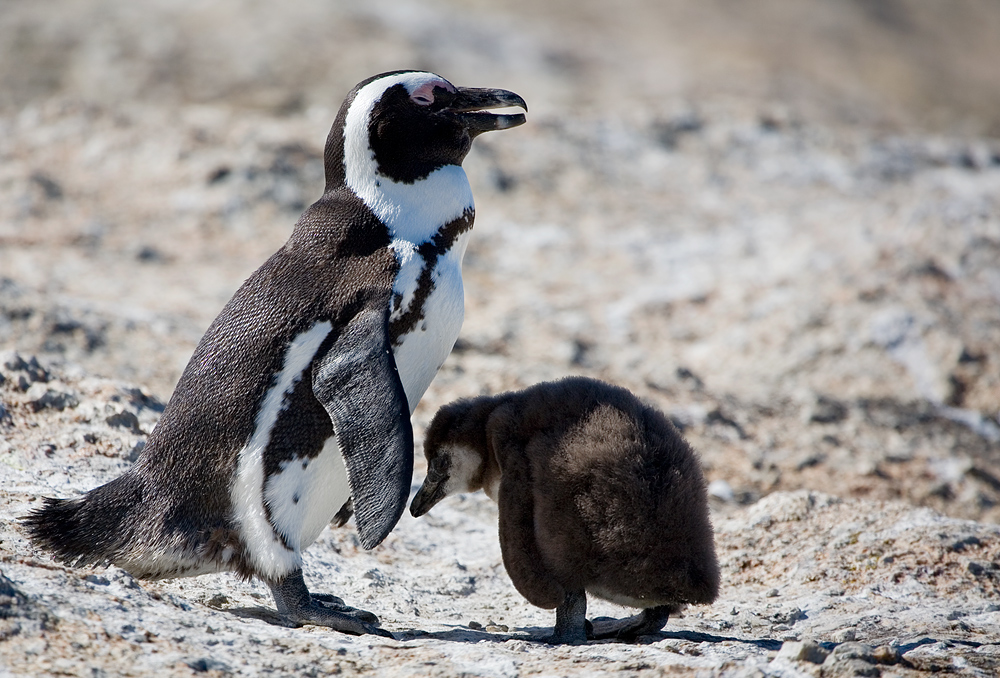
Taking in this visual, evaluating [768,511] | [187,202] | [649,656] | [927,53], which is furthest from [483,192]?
[927,53]

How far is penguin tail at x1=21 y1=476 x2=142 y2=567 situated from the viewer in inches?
117

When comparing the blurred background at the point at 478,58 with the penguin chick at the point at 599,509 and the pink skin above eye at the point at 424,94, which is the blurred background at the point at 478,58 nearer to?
the pink skin above eye at the point at 424,94

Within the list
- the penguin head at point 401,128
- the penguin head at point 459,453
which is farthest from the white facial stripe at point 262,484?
the penguin head at point 401,128

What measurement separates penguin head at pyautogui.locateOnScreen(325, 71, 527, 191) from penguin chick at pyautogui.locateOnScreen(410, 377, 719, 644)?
3.02 feet

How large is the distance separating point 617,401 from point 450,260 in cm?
73

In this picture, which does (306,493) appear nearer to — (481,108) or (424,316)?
(424,316)

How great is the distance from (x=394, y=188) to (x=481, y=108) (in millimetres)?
465

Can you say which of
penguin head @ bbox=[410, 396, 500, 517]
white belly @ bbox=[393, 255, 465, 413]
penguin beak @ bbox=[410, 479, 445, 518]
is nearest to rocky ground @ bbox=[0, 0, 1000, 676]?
penguin beak @ bbox=[410, 479, 445, 518]

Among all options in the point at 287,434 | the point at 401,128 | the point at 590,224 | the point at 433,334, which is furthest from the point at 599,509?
the point at 590,224

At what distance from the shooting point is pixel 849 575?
346 cm

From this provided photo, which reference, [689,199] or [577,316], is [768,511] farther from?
[689,199]

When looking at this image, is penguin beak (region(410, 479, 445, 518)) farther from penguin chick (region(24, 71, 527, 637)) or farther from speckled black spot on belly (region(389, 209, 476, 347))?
speckled black spot on belly (region(389, 209, 476, 347))

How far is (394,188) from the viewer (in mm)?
3449

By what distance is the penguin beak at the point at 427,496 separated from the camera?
11.5ft
